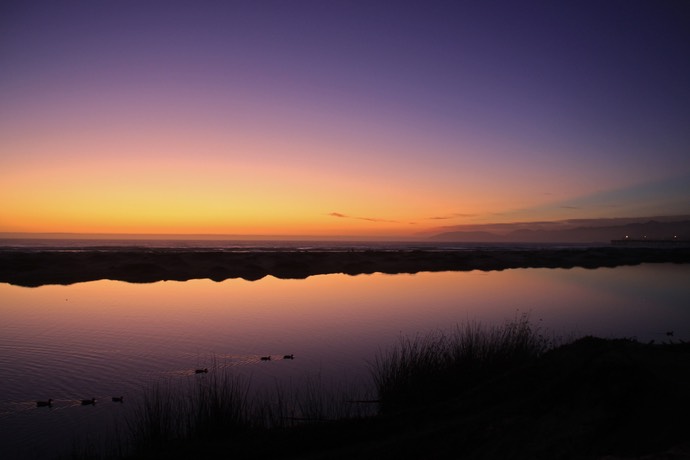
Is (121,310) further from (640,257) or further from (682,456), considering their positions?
(640,257)

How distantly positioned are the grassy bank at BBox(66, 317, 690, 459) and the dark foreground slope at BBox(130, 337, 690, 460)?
0.02 m

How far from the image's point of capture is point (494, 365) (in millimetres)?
11391

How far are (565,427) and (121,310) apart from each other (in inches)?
867

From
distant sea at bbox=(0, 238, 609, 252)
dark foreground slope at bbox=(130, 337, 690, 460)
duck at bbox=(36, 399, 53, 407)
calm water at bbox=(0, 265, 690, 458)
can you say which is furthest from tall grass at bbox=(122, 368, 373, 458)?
distant sea at bbox=(0, 238, 609, 252)

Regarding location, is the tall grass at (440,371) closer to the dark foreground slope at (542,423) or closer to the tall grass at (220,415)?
the tall grass at (220,415)

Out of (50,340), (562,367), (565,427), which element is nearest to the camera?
(565,427)

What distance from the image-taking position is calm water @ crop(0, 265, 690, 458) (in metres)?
11.1

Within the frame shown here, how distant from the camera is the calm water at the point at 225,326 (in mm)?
11094

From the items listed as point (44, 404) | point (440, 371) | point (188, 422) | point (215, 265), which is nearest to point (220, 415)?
point (188, 422)

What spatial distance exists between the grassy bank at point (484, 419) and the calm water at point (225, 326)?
5.85 feet

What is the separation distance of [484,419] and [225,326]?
1433 centimetres

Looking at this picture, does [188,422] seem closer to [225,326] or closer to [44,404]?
[44,404]

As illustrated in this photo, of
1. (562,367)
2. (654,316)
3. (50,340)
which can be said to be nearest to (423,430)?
(562,367)

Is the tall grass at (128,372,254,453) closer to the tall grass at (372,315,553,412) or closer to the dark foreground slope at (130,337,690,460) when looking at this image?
the dark foreground slope at (130,337,690,460)
